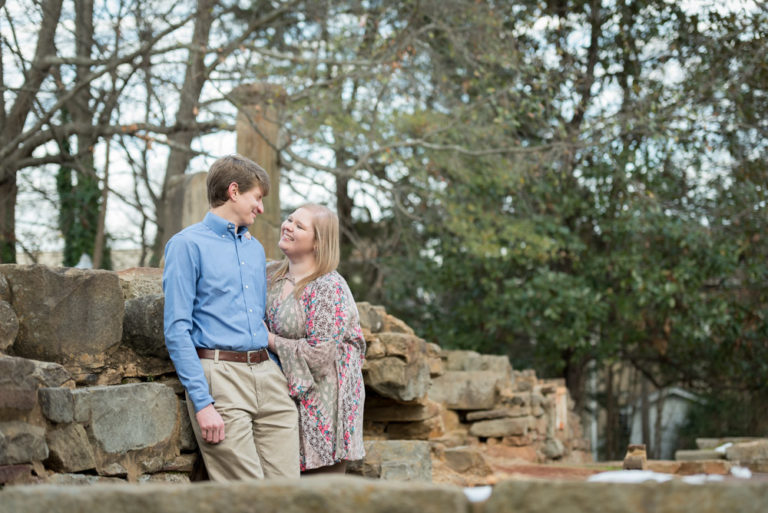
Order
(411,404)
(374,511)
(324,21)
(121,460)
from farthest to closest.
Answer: (324,21) < (411,404) < (121,460) < (374,511)

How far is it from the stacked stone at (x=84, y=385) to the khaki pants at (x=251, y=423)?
0.59 feet

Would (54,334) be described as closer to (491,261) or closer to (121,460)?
(121,460)

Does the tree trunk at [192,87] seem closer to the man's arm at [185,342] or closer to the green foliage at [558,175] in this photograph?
the green foliage at [558,175]

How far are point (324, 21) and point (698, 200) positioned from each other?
705 centimetres

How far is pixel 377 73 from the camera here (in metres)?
10.1

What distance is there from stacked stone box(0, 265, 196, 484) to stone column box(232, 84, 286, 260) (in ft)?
10.8

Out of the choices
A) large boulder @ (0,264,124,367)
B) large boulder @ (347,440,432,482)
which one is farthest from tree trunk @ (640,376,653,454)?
large boulder @ (0,264,124,367)

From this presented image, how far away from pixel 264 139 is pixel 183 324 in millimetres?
4565

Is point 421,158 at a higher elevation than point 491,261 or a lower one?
higher

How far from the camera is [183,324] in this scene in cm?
339

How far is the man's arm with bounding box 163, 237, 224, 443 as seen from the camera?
11.0 feet

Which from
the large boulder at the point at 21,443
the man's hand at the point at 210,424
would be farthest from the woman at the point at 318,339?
the large boulder at the point at 21,443

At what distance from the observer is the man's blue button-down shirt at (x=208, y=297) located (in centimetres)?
338

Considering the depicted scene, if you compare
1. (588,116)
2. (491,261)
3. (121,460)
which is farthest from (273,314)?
(588,116)
